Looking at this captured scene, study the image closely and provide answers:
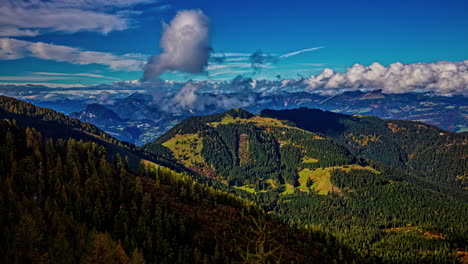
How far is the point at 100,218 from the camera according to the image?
108 meters

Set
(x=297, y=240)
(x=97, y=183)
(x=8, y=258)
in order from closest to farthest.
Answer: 1. (x=8, y=258)
2. (x=97, y=183)
3. (x=297, y=240)

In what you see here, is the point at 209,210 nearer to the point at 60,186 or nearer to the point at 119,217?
the point at 119,217

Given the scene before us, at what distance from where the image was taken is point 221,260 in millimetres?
110375

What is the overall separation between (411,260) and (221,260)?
525ft

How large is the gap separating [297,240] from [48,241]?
430ft

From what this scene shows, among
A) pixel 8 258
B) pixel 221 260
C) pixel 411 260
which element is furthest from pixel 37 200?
pixel 411 260

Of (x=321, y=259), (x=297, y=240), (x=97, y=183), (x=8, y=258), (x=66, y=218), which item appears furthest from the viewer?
(x=297, y=240)

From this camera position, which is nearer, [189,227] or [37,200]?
[37,200]

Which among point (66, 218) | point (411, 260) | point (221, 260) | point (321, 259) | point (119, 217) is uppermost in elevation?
point (66, 218)

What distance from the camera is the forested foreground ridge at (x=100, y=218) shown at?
76.4 m

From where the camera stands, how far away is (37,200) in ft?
337

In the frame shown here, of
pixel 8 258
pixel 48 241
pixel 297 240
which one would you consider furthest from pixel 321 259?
pixel 8 258

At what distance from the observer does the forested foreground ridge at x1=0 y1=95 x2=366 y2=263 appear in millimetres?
76381

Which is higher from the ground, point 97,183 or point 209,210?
point 97,183
